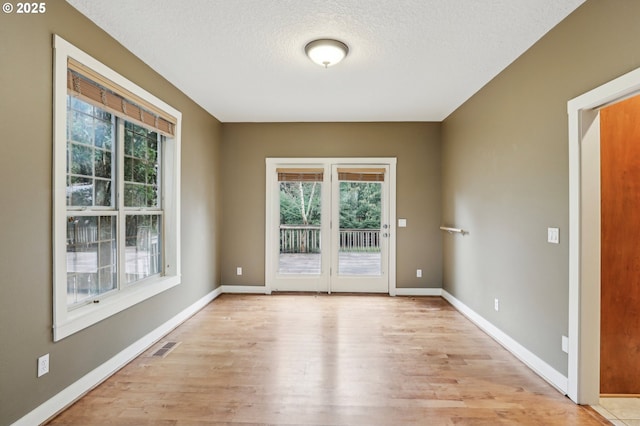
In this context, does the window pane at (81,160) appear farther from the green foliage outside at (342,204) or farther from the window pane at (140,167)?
the green foliage outside at (342,204)

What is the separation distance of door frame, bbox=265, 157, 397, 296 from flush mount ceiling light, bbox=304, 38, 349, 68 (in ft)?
7.28

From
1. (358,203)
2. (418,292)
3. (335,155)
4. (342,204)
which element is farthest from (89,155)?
(418,292)

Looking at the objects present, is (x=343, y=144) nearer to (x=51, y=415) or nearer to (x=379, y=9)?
(x=379, y=9)

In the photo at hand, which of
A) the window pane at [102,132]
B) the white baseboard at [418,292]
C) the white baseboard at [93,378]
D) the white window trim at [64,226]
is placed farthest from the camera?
the white baseboard at [418,292]

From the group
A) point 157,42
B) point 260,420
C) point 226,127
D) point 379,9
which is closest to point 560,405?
point 260,420

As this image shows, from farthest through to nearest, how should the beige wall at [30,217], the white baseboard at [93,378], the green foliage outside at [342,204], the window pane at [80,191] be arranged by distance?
the green foliage outside at [342,204]
the window pane at [80,191]
the white baseboard at [93,378]
the beige wall at [30,217]

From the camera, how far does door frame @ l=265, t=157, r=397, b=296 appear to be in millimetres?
4926

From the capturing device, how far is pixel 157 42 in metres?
2.62

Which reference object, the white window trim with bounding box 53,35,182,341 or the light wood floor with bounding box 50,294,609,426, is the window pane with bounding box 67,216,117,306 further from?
the light wood floor with bounding box 50,294,609,426

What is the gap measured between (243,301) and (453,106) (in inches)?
154

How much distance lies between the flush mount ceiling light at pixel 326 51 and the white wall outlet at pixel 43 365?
2847 mm

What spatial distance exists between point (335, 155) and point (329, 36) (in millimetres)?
2503

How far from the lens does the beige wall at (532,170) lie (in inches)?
79.4

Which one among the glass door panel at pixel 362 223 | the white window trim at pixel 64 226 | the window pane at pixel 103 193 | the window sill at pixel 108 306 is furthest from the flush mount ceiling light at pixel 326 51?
the window sill at pixel 108 306
